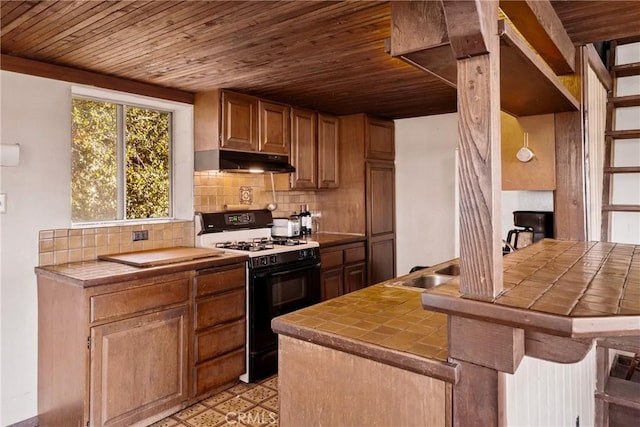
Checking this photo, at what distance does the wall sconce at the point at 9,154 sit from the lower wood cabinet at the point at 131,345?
661 mm

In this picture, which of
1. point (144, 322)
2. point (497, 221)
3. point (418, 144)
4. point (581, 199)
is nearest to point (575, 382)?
point (581, 199)

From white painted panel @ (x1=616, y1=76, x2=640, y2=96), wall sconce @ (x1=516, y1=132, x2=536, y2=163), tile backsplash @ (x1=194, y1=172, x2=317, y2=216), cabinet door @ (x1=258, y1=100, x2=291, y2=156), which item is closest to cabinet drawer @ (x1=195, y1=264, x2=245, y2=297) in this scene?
tile backsplash @ (x1=194, y1=172, x2=317, y2=216)

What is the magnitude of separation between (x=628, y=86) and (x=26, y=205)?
391 cm

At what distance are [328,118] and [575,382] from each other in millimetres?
3236

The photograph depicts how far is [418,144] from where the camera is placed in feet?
15.1

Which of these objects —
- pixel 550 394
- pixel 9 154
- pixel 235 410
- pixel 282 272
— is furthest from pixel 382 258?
pixel 9 154

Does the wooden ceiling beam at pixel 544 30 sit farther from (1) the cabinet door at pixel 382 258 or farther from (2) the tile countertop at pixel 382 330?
(1) the cabinet door at pixel 382 258

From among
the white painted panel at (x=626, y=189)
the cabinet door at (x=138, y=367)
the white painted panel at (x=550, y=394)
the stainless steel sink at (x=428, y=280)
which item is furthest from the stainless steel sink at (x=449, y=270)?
the cabinet door at (x=138, y=367)

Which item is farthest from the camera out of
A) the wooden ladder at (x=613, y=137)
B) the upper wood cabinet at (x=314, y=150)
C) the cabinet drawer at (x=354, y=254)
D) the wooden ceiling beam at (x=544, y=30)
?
the cabinet drawer at (x=354, y=254)

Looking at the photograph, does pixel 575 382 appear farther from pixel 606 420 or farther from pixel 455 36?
pixel 455 36

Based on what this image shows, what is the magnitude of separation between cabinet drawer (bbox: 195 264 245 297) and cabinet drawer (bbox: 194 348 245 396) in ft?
1.57

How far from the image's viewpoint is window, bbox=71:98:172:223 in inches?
116

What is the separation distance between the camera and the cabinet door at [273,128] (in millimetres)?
3611

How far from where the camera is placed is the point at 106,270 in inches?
97.9
